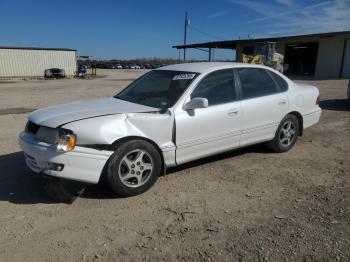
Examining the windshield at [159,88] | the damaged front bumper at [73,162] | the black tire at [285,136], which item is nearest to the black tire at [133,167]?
the damaged front bumper at [73,162]

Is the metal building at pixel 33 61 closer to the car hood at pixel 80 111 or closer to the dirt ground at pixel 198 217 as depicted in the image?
the dirt ground at pixel 198 217

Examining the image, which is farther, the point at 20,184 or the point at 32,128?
the point at 20,184

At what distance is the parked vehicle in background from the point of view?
38031 mm

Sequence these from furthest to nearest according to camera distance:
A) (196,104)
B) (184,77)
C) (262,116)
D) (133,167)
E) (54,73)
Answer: (54,73), (262,116), (184,77), (196,104), (133,167)

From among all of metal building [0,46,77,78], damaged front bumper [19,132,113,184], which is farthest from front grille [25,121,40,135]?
metal building [0,46,77,78]

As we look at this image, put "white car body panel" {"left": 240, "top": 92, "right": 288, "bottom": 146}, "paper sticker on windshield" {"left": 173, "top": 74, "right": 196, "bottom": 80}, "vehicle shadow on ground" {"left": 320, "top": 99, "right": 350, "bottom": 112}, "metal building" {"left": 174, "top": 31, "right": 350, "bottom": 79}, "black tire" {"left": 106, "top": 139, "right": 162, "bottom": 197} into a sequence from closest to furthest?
"black tire" {"left": 106, "top": 139, "right": 162, "bottom": 197} < "paper sticker on windshield" {"left": 173, "top": 74, "right": 196, "bottom": 80} < "white car body panel" {"left": 240, "top": 92, "right": 288, "bottom": 146} < "vehicle shadow on ground" {"left": 320, "top": 99, "right": 350, "bottom": 112} < "metal building" {"left": 174, "top": 31, "right": 350, "bottom": 79}

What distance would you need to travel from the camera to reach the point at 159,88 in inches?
199

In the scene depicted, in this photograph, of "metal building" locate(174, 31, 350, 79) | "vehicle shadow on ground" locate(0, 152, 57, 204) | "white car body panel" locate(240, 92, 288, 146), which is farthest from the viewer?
"metal building" locate(174, 31, 350, 79)

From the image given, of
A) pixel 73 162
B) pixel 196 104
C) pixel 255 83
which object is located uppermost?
pixel 255 83

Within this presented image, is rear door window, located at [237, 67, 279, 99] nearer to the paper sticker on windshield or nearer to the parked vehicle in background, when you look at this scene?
the paper sticker on windshield

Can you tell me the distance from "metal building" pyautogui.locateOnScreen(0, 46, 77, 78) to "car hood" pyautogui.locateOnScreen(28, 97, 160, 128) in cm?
3643

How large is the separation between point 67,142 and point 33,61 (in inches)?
1512

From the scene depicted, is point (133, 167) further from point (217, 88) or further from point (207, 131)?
point (217, 88)

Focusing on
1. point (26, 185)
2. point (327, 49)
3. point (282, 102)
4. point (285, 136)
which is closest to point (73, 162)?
Answer: point (26, 185)
